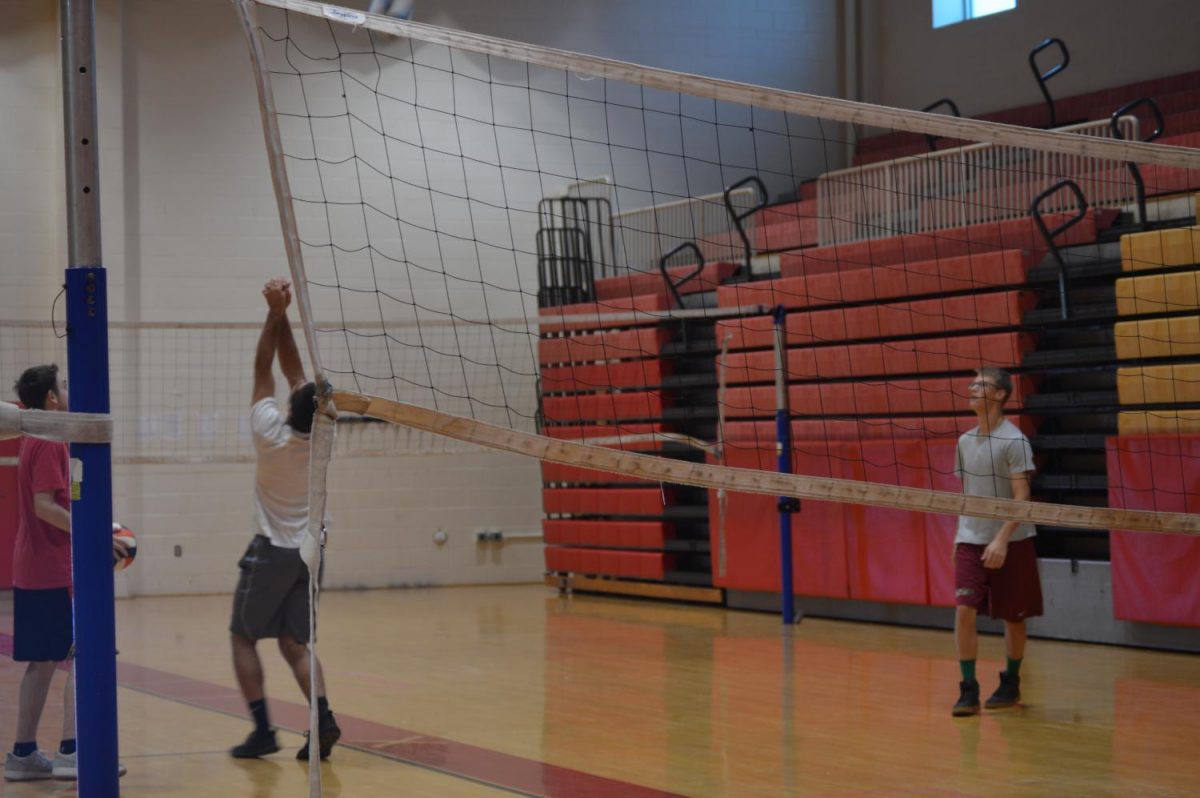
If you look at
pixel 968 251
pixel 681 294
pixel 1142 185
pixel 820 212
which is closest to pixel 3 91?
pixel 681 294

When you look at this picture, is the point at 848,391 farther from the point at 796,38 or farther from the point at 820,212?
the point at 796,38

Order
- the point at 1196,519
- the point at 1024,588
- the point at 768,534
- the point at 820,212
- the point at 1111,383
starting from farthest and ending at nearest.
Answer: the point at 820,212
the point at 768,534
the point at 1111,383
the point at 1024,588
the point at 1196,519

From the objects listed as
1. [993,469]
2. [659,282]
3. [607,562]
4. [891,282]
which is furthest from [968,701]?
[659,282]

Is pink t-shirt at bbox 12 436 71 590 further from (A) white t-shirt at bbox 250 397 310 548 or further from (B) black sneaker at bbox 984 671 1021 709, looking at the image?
(B) black sneaker at bbox 984 671 1021 709

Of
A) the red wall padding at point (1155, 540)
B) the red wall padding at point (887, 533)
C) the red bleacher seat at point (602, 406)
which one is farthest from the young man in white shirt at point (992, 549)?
the red bleacher seat at point (602, 406)

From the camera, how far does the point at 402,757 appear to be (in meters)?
5.11

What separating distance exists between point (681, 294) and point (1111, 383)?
4.17 m

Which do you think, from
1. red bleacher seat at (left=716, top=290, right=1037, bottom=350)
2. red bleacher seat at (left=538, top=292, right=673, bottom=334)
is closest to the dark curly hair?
red bleacher seat at (left=716, top=290, right=1037, bottom=350)

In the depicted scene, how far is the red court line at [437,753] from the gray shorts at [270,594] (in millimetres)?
642

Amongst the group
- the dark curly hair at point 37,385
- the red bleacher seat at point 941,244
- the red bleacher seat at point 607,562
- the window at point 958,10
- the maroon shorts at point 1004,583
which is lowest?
the red bleacher seat at point 607,562

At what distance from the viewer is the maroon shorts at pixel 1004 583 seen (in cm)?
595

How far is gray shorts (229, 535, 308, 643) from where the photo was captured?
5016 millimetres

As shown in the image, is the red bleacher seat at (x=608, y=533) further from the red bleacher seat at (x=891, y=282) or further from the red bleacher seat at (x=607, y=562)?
the red bleacher seat at (x=891, y=282)

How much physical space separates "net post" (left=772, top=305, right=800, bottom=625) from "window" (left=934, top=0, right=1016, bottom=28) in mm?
6262
